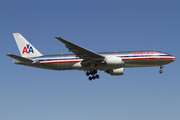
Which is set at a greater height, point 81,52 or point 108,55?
point 81,52

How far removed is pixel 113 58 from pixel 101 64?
223 centimetres

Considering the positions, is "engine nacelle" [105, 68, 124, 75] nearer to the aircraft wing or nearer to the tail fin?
the aircraft wing

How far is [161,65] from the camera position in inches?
1570

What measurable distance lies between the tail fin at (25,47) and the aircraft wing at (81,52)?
887 cm

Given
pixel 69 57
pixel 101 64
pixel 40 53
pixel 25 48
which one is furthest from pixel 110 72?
pixel 25 48

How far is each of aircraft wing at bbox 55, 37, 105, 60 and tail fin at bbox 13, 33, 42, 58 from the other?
29.1 ft

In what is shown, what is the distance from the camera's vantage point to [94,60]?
39.2 metres

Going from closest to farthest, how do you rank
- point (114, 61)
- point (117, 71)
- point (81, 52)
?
point (81, 52) < point (114, 61) < point (117, 71)

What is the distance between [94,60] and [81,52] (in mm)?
2462

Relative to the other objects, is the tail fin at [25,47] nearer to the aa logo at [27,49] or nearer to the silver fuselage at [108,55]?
the aa logo at [27,49]

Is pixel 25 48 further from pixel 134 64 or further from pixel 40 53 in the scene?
pixel 134 64

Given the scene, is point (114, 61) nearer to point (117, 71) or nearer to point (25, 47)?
point (117, 71)

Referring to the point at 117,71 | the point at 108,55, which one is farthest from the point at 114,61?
the point at 117,71

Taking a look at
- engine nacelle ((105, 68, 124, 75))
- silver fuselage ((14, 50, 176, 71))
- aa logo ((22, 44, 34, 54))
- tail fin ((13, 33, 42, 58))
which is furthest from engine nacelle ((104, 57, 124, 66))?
aa logo ((22, 44, 34, 54))
